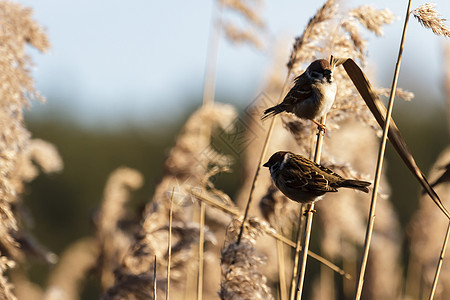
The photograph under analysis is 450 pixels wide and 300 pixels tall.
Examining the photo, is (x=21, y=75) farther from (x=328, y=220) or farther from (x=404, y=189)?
(x=404, y=189)

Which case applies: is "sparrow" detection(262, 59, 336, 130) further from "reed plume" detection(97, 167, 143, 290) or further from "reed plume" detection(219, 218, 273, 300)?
"reed plume" detection(97, 167, 143, 290)

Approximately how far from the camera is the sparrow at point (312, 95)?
251 cm

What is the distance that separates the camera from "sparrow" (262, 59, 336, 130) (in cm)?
251

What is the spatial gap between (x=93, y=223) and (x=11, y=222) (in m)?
2.37

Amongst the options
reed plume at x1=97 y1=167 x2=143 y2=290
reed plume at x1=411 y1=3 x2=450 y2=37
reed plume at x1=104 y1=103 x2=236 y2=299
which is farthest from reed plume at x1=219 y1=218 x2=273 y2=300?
reed plume at x1=97 y1=167 x2=143 y2=290

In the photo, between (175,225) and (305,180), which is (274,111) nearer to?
(305,180)

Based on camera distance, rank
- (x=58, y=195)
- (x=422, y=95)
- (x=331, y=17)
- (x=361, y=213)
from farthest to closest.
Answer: (x=422, y=95)
(x=58, y=195)
(x=361, y=213)
(x=331, y=17)

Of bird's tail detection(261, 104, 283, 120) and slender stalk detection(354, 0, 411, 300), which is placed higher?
bird's tail detection(261, 104, 283, 120)

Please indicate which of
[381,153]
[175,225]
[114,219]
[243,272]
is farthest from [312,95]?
[114,219]

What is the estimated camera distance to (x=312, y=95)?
8.29 ft

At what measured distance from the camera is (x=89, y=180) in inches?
635

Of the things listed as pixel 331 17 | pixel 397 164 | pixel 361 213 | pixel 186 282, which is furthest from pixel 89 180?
pixel 331 17

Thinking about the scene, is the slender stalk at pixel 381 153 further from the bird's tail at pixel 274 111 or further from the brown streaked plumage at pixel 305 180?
the bird's tail at pixel 274 111

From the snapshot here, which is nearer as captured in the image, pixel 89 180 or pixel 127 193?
pixel 127 193
